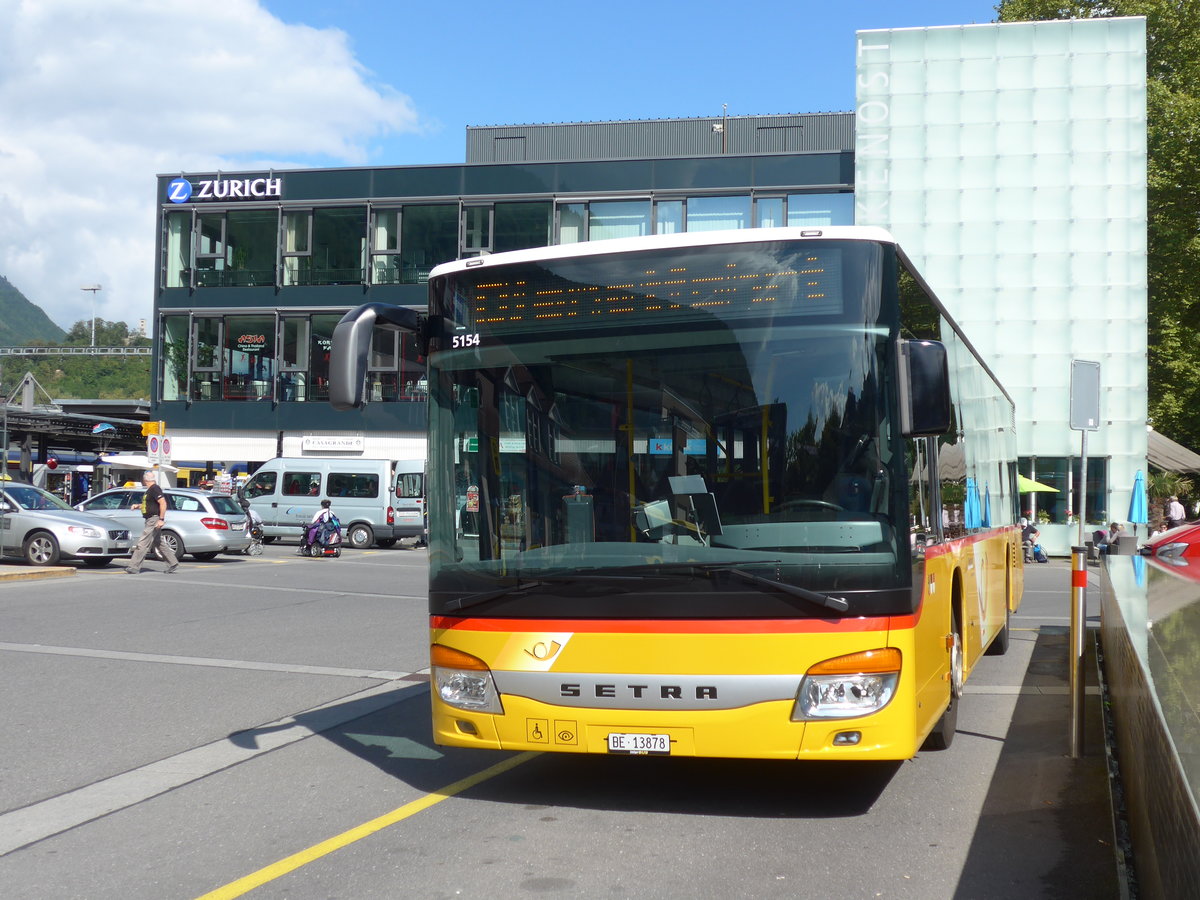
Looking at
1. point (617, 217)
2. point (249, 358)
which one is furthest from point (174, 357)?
point (617, 217)

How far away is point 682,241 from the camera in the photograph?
6.25 metres

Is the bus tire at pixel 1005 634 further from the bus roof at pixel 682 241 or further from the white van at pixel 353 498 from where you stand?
the white van at pixel 353 498

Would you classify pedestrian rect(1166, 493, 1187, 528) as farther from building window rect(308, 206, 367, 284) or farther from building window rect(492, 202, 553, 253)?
building window rect(308, 206, 367, 284)

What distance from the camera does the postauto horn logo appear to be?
46094 millimetres

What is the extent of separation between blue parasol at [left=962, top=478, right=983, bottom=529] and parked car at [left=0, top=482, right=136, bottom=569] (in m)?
17.0

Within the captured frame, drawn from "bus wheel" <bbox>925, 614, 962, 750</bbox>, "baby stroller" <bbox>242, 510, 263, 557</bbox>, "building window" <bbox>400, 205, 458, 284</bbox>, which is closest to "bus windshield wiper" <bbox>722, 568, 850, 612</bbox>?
"bus wheel" <bbox>925, 614, 962, 750</bbox>

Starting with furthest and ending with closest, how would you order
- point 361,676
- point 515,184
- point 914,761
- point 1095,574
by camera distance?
point 515,184, point 1095,574, point 361,676, point 914,761

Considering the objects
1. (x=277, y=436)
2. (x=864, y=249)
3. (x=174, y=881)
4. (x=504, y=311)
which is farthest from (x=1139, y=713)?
(x=277, y=436)

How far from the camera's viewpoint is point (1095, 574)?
23484 mm

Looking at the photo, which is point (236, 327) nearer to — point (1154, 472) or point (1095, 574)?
point (1095, 574)

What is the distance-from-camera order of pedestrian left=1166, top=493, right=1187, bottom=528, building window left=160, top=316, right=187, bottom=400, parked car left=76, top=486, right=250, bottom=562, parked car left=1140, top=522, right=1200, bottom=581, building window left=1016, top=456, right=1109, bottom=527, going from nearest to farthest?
parked car left=1140, top=522, right=1200, bottom=581 < parked car left=76, top=486, right=250, bottom=562 < pedestrian left=1166, top=493, right=1187, bottom=528 < building window left=1016, top=456, right=1109, bottom=527 < building window left=160, top=316, right=187, bottom=400

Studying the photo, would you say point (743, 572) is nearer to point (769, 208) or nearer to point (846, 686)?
point (846, 686)

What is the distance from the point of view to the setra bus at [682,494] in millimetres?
5672

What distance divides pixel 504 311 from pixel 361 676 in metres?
5.30
